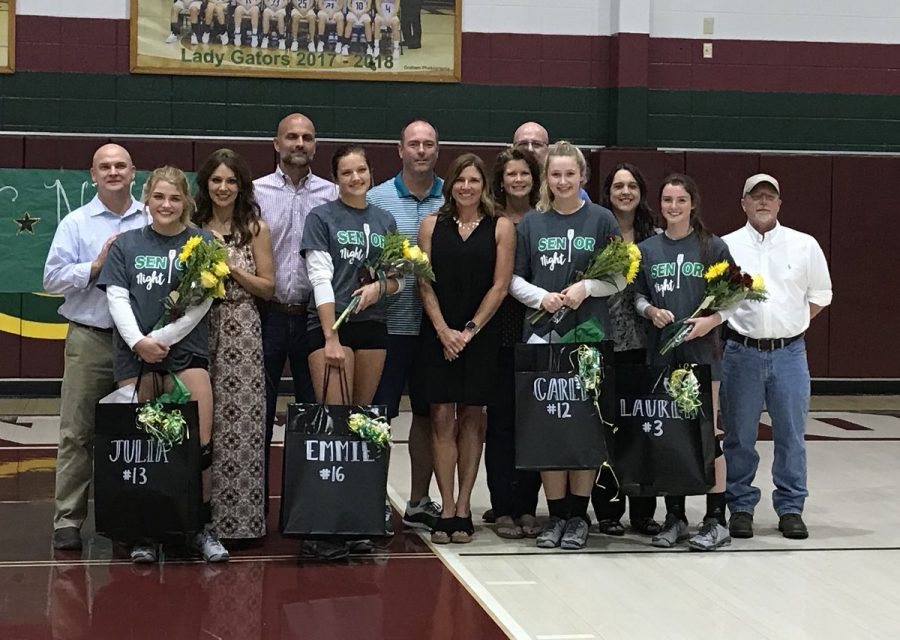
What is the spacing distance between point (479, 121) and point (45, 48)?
3494 millimetres

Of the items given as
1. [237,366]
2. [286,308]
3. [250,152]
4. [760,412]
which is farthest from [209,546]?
[250,152]

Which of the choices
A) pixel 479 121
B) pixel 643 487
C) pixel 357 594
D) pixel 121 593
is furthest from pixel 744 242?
pixel 479 121

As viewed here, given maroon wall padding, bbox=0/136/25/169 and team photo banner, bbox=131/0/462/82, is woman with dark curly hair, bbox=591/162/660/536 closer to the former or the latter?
team photo banner, bbox=131/0/462/82

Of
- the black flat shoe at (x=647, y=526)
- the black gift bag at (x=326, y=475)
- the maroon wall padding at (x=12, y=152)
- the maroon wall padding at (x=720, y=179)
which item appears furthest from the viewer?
the maroon wall padding at (x=720, y=179)

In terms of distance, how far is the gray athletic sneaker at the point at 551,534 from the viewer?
544cm

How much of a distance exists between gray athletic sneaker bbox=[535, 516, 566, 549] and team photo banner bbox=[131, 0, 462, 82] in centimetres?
576

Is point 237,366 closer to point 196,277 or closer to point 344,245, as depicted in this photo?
point 196,277

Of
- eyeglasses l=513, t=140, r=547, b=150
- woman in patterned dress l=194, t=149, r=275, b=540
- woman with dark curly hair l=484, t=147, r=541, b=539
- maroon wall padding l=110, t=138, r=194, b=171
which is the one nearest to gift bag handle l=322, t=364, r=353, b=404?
woman in patterned dress l=194, t=149, r=275, b=540

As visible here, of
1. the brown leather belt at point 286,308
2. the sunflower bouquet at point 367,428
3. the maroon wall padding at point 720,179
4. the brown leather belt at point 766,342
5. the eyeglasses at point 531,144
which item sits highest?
the maroon wall padding at point 720,179

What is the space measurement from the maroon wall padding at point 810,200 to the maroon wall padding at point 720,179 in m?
0.18

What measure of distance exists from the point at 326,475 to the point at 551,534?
1.04m

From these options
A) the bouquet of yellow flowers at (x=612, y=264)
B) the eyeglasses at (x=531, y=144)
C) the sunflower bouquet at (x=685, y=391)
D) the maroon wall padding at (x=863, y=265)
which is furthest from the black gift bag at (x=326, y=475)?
the maroon wall padding at (x=863, y=265)

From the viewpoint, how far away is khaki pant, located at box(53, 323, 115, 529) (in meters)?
5.34

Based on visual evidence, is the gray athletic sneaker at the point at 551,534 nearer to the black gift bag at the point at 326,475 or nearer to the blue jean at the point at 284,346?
the black gift bag at the point at 326,475
